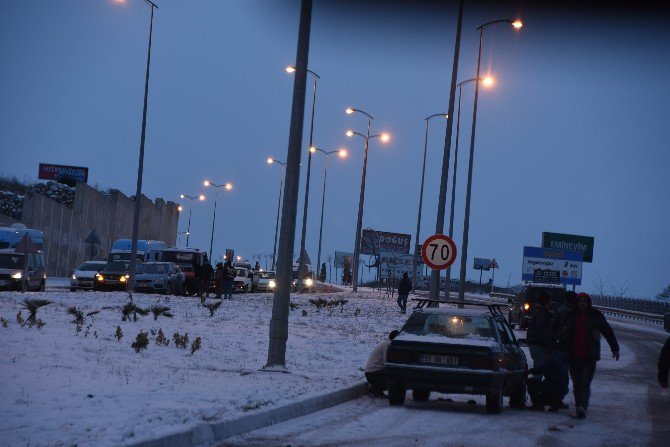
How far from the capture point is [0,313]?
22812 mm

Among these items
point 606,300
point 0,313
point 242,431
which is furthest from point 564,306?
point 606,300

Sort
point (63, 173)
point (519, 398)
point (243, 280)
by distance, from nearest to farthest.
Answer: point (519, 398) < point (243, 280) < point (63, 173)

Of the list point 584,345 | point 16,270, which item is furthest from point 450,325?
point 16,270

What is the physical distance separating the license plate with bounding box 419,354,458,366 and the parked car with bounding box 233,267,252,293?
54.8m

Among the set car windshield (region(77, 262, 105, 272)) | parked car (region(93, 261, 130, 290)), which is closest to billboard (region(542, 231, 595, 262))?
car windshield (region(77, 262, 105, 272))

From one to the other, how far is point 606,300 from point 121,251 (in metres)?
45.4

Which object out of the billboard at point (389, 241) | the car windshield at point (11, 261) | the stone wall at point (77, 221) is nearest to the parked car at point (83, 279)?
the car windshield at point (11, 261)

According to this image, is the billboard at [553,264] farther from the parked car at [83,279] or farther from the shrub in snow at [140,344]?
the shrub in snow at [140,344]

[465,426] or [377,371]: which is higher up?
[377,371]

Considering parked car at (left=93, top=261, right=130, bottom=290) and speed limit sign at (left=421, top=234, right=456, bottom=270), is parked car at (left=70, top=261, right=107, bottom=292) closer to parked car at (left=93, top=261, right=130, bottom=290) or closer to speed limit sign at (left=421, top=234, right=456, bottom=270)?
parked car at (left=93, top=261, right=130, bottom=290)

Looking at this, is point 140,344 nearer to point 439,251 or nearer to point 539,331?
point 539,331

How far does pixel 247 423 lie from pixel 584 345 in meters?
5.48

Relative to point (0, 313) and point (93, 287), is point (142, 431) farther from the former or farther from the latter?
point (93, 287)

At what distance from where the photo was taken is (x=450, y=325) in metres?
15.7
